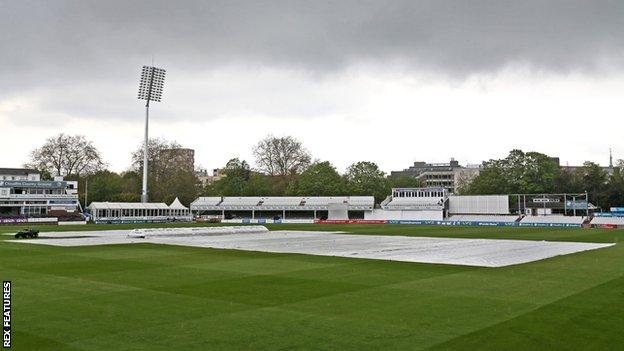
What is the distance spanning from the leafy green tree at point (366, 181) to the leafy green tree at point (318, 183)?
18.5ft

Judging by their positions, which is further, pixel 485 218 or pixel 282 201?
pixel 282 201

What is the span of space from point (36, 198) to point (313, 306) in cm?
10491

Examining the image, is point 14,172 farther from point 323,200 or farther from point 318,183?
point 323,200

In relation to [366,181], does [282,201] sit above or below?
below

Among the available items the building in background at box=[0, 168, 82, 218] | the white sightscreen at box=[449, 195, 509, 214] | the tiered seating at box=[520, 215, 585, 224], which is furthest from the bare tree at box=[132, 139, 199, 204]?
the tiered seating at box=[520, 215, 585, 224]

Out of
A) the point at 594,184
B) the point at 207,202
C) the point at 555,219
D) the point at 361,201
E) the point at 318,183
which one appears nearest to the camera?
the point at 555,219

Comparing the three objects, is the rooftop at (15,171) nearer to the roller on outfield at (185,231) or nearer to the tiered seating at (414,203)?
the tiered seating at (414,203)

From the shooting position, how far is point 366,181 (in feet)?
439

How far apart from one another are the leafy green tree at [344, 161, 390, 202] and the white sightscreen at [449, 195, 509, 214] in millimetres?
23641

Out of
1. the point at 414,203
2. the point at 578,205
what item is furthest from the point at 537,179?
the point at 414,203

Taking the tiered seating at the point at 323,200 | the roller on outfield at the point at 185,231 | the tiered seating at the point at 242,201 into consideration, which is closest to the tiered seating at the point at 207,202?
the tiered seating at the point at 242,201

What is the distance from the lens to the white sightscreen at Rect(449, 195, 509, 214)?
108m

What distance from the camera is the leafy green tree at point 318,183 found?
12238 cm

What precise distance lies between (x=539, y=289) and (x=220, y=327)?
476 inches
